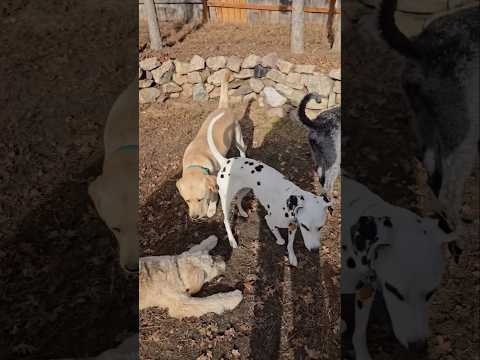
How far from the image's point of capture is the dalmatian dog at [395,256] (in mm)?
636

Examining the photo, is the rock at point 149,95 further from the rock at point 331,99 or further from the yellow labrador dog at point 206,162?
the rock at point 331,99

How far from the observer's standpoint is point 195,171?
1.17 metres

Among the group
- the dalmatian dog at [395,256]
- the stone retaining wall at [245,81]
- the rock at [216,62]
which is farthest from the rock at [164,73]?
the dalmatian dog at [395,256]

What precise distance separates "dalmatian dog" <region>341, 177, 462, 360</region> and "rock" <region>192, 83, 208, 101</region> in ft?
2.27

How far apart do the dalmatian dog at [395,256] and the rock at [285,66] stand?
59 cm

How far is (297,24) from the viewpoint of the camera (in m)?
1.11

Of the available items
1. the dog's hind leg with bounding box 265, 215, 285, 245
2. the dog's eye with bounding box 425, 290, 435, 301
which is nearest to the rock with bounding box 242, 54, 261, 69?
the dog's hind leg with bounding box 265, 215, 285, 245

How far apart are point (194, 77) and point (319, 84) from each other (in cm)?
41

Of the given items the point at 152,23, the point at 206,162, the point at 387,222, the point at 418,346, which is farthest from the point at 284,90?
the point at 418,346

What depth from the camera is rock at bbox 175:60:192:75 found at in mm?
1187

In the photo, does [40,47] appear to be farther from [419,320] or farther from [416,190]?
[419,320]

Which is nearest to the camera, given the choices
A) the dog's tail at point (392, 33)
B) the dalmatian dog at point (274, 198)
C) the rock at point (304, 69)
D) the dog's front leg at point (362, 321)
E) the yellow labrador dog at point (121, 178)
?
the yellow labrador dog at point (121, 178)

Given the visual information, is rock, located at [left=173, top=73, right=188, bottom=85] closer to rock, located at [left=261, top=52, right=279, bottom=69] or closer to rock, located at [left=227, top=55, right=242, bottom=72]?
rock, located at [left=227, top=55, right=242, bottom=72]

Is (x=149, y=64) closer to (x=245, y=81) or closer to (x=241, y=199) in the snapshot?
(x=245, y=81)
